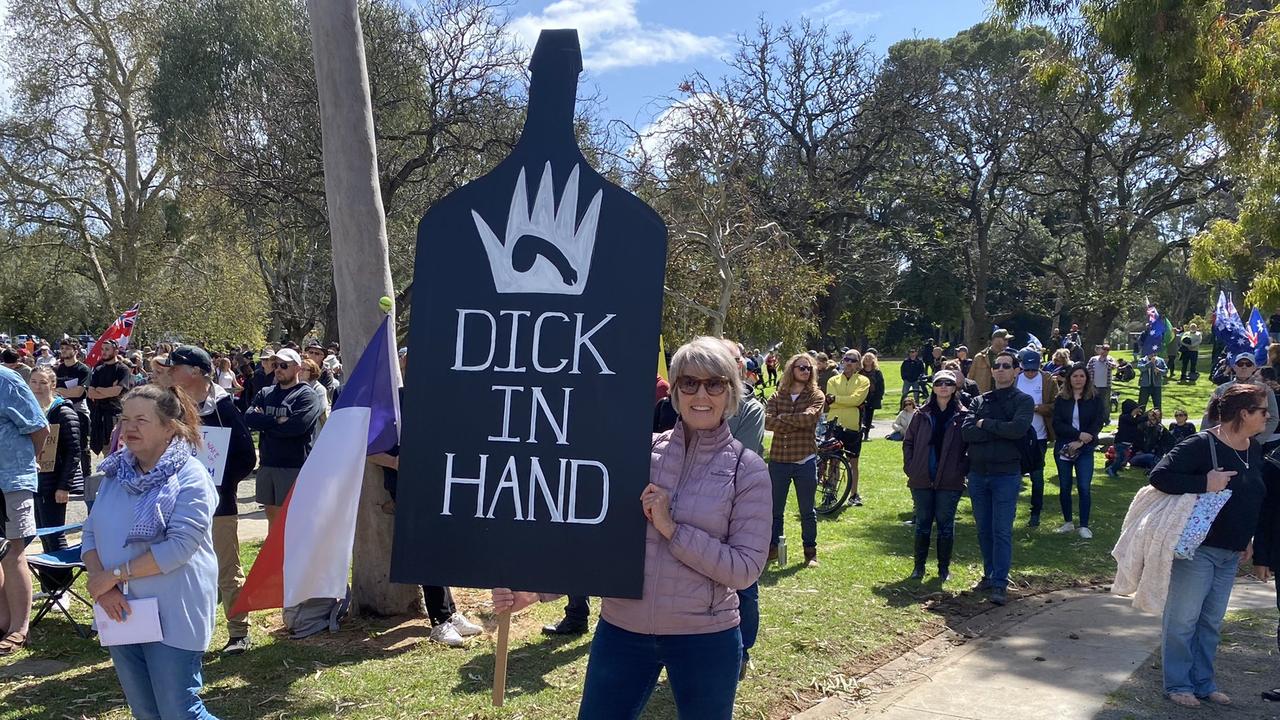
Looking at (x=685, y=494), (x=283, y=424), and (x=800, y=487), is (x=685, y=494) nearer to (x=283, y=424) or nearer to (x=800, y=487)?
(x=283, y=424)

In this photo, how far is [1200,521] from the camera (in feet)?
16.5

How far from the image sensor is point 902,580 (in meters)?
7.75

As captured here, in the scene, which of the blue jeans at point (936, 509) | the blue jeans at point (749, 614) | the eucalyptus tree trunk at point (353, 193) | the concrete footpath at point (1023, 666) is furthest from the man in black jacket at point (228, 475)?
the blue jeans at point (936, 509)

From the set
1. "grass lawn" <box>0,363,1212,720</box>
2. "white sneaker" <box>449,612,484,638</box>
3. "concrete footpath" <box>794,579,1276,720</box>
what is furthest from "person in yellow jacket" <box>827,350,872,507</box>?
"white sneaker" <box>449,612,484,638</box>

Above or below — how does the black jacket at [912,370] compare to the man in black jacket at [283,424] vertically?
above

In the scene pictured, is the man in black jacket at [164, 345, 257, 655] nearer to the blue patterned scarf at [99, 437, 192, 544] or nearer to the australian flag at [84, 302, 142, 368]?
the blue patterned scarf at [99, 437, 192, 544]

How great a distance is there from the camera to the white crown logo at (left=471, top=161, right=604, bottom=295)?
2.96 m

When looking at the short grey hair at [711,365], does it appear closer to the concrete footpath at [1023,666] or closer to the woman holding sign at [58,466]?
the concrete footpath at [1023,666]

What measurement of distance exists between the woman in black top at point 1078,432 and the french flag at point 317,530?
790 centimetres

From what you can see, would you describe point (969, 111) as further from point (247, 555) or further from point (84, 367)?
point (247, 555)

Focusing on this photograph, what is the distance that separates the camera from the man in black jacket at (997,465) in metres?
7.16

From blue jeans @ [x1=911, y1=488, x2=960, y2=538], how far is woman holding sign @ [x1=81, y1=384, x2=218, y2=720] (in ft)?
18.4

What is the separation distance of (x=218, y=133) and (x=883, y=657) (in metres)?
17.5

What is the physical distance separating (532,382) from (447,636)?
355 cm
